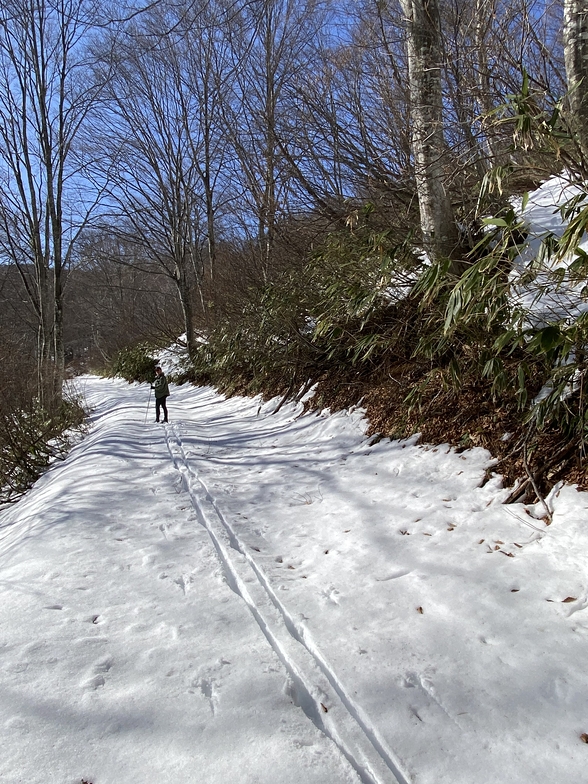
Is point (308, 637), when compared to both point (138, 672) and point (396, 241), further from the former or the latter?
point (396, 241)

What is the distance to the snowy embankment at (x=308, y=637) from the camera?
1777 mm

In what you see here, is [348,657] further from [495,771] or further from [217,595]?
[217,595]

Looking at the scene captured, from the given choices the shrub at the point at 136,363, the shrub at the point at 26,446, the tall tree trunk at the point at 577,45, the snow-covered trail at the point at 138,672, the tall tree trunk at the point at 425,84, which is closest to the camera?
the snow-covered trail at the point at 138,672

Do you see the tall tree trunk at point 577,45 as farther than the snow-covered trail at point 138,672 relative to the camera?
Yes

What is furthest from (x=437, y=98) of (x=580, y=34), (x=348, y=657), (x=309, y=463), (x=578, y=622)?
(x=348, y=657)

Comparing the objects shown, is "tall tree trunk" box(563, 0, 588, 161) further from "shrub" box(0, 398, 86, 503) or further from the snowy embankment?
"shrub" box(0, 398, 86, 503)

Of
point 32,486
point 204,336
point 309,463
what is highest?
point 204,336

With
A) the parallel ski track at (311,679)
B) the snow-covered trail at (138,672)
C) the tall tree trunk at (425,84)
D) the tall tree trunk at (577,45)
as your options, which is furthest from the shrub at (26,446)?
the tall tree trunk at (577,45)

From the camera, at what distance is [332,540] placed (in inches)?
147

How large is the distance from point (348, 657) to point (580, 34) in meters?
5.34

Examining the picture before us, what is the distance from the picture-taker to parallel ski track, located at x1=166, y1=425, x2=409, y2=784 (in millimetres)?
1778

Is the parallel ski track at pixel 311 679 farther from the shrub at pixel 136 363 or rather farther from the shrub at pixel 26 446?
the shrub at pixel 136 363

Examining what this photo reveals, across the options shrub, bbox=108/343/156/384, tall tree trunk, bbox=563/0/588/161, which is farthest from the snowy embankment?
shrub, bbox=108/343/156/384

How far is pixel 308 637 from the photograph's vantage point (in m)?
2.52
